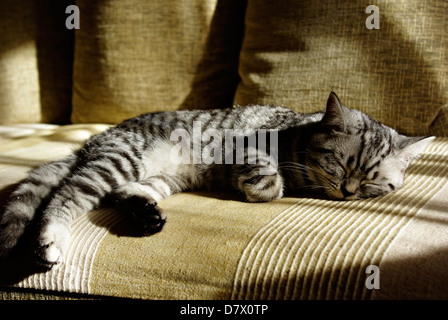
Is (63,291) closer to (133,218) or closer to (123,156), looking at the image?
(133,218)

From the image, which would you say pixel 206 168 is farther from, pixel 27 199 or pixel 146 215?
pixel 27 199

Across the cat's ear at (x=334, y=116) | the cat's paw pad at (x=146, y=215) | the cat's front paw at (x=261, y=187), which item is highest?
the cat's ear at (x=334, y=116)

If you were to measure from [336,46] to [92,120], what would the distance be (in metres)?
1.24

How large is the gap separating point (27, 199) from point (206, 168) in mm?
560

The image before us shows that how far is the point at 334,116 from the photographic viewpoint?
1189mm

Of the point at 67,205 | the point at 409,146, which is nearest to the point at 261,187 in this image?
the point at 409,146

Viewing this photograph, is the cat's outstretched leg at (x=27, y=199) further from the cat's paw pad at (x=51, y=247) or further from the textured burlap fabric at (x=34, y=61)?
the textured burlap fabric at (x=34, y=61)

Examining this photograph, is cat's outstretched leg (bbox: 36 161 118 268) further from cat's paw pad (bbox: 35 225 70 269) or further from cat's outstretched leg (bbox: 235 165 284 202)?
cat's outstretched leg (bbox: 235 165 284 202)

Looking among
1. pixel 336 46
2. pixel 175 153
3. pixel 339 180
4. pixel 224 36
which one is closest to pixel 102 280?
pixel 175 153

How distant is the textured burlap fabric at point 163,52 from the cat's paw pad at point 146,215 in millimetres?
849

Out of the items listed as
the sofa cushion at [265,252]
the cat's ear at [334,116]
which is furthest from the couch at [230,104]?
the cat's ear at [334,116]

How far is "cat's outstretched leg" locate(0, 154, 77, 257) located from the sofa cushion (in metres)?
0.06

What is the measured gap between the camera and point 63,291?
91 centimetres

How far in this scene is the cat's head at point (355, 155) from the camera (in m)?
1.14
